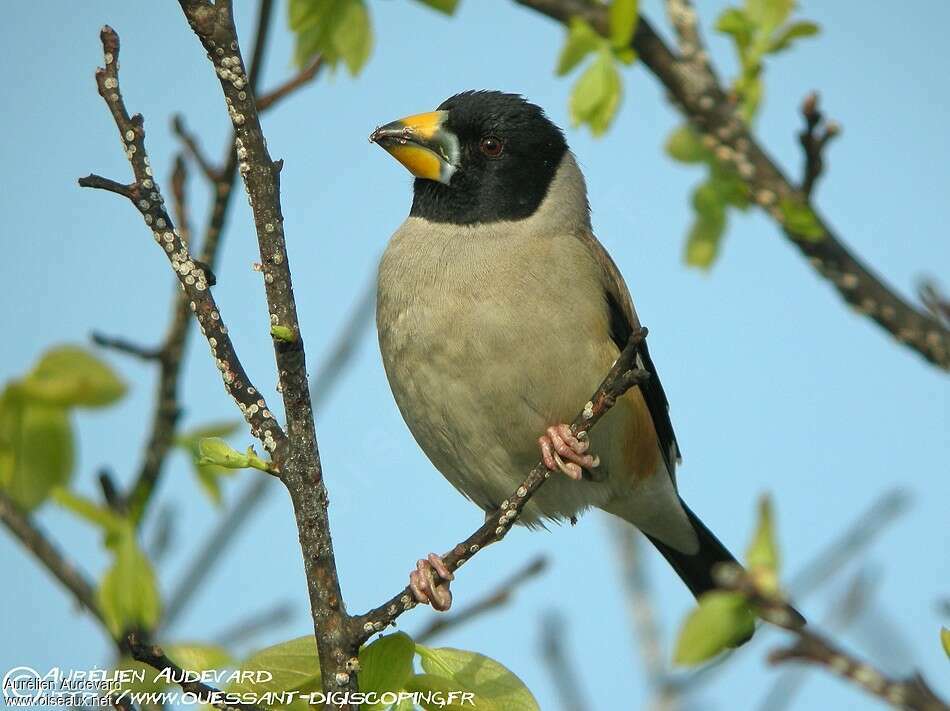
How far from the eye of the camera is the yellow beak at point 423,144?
16.7 ft

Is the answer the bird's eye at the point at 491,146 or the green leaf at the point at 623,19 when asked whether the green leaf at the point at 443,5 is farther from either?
the bird's eye at the point at 491,146

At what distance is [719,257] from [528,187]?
157 cm

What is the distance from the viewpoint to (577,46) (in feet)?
11.5

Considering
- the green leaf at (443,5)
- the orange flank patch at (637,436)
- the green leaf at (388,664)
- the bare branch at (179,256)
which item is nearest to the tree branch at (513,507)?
the green leaf at (388,664)

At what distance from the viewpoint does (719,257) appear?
13.0ft

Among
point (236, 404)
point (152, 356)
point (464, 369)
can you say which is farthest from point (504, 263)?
point (236, 404)

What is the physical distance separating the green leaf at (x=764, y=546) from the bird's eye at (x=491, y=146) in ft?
11.4

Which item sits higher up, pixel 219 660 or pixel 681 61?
pixel 681 61

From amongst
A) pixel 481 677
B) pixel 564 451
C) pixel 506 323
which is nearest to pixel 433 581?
pixel 564 451

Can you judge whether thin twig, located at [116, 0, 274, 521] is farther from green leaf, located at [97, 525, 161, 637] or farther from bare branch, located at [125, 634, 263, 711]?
bare branch, located at [125, 634, 263, 711]

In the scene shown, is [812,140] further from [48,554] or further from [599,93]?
[48,554]

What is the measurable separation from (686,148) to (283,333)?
169cm

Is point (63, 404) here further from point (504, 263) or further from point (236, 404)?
point (504, 263)

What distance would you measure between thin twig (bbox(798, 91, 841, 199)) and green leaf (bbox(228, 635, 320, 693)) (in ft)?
6.09
